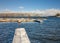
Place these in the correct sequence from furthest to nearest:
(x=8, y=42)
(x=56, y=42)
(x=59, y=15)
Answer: (x=59, y=15) < (x=56, y=42) < (x=8, y=42)

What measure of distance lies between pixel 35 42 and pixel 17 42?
4.58 metres

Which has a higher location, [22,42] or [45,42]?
[22,42]

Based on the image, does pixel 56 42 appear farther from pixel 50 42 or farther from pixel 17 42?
pixel 17 42

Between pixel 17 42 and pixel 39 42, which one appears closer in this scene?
pixel 17 42

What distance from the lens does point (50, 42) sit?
8.82 meters

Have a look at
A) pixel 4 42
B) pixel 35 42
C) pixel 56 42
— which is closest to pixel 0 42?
pixel 4 42

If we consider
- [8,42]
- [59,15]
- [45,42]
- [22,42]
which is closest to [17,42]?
[22,42]

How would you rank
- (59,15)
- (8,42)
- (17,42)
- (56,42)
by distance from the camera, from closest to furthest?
(17,42) → (8,42) → (56,42) → (59,15)

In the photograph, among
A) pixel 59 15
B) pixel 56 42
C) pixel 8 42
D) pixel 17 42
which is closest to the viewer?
pixel 17 42

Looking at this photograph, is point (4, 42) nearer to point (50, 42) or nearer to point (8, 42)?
point (8, 42)

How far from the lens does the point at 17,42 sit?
4113mm

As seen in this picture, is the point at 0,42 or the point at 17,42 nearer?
the point at 17,42

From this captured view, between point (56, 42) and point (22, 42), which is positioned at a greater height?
point (22, 42)

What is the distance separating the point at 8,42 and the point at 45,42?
89.9 inches
